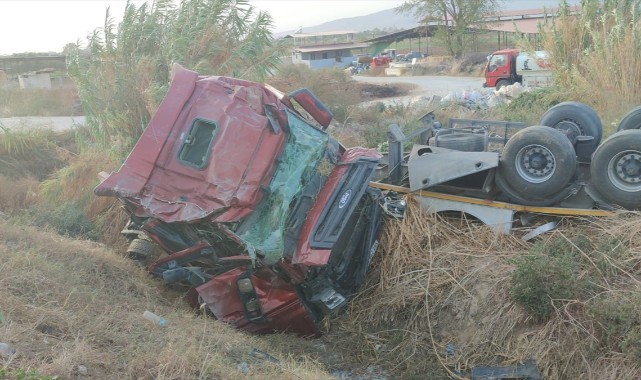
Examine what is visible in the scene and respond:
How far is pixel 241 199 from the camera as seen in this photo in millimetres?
4750

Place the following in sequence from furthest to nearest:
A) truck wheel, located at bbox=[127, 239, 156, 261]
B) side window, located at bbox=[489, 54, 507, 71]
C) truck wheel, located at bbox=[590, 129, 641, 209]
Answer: side window, located at bbox=[489, 54, 507, 71]
truck wheel, located at bbox=[127, 239, 156, 261]
truck wheel, located at bbox=[590, 129, 641, 209]

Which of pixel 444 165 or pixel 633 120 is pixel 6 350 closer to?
pixel 444 165

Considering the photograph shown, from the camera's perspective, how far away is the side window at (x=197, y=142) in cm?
497

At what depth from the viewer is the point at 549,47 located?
1548cm

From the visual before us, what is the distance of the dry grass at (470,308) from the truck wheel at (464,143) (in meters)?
0.92

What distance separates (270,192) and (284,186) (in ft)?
0.42

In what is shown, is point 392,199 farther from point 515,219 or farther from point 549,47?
point 549,47

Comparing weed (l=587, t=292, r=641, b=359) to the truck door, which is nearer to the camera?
weed (l=587, t=292, r=641, b=359)

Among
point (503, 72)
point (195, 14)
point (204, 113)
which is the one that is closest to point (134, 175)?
point (204, 113)

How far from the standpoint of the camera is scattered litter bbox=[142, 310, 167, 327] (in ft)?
14.3

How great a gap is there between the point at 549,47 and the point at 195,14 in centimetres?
1023

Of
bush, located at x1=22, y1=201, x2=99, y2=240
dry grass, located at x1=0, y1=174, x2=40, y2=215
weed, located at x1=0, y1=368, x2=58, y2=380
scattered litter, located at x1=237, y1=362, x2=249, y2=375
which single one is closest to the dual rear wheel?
scattered litter, located at x1=237, y1=362, x2=249, y2=375

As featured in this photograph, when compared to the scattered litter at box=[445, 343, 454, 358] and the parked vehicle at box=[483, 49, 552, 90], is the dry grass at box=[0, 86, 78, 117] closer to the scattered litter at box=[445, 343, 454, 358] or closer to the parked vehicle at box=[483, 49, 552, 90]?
the scattered litter at box=[445, 343, 454, 358]

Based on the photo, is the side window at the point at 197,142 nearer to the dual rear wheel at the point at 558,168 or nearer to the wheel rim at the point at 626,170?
the dual rear wheel at the point at 558,168
